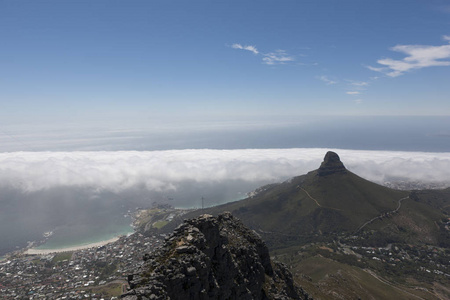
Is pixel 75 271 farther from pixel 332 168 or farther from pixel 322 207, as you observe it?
pixel 332 168

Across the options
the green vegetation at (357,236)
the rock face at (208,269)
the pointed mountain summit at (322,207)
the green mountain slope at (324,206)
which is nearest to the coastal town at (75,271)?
the green vegetation at (357,236)

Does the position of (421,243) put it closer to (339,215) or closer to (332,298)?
(339,215)

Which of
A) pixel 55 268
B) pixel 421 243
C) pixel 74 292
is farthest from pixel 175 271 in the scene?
pixel 421 243

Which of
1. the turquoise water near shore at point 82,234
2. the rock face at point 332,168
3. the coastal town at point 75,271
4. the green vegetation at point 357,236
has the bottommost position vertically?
the turquoise water near shore at point 82,234

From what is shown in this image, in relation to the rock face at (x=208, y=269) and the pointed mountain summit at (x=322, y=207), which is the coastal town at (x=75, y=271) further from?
the rock face at (x=208, y=269)

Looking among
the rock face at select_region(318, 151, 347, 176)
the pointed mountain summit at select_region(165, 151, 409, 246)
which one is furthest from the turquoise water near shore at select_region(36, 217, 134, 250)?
the rock face at select_region(318, 151, 347, 176)

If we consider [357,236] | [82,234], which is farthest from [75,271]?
[357,236]
